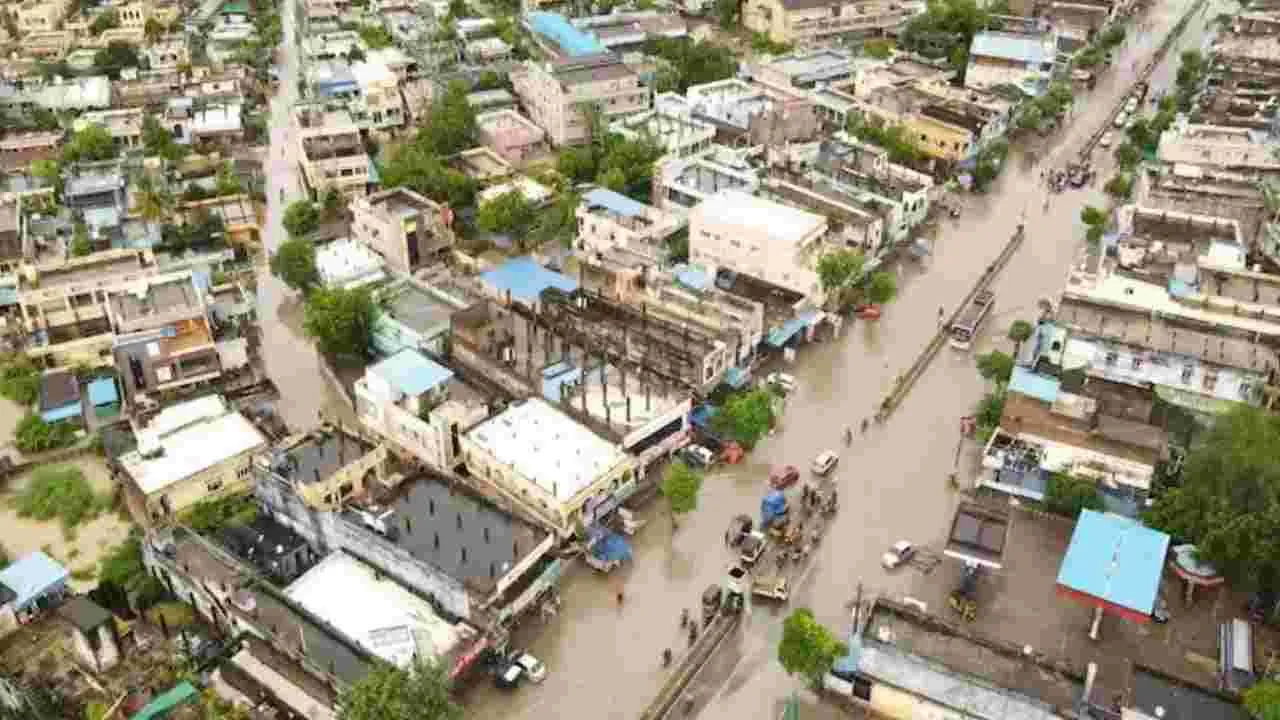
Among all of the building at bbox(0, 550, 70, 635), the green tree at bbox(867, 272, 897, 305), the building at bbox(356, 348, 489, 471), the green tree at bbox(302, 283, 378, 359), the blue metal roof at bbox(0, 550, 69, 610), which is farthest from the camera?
the green tree at bbox(867, 272, 897, 305)

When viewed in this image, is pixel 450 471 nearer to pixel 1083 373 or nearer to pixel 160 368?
pixel 160 368

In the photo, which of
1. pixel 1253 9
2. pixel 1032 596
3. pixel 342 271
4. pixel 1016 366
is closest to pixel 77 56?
pixel 342 271

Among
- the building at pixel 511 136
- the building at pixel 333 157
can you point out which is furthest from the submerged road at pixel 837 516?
the building at pixel 333 157

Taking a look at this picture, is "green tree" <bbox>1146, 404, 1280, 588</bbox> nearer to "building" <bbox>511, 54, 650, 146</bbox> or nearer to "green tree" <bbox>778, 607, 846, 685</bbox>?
"green tree" <bbox>778, 607, 846, 685</bbox>

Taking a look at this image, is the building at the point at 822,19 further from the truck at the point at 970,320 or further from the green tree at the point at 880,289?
the green tree at the point at 880,289

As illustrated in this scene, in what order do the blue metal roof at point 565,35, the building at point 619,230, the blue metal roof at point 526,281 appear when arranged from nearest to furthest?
the blue metal roof at point 526,281 → the building at point 619,230 → the blue metal roof at point 565,35

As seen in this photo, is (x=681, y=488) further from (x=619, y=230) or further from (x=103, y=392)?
(x=103, y=392)

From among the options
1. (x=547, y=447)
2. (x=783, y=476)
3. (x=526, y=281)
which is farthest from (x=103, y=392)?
(x=783, y=476)

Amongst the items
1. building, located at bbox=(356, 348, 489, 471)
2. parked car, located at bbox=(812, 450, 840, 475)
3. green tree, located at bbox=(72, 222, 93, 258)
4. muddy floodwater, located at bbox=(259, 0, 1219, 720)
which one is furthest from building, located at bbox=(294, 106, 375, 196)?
parked car, located at bbox=(812, 450, 840, 475)
